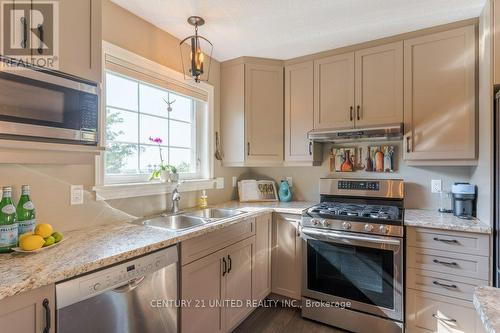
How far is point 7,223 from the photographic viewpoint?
116 cm

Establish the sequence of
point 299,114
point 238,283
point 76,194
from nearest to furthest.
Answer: point 76,194
point 238,283
point 299,114

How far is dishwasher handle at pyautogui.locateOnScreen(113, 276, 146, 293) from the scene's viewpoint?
120 cm

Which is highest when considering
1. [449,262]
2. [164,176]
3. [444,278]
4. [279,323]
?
[164,176]

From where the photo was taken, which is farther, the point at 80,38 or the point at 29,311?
the point at 80,38

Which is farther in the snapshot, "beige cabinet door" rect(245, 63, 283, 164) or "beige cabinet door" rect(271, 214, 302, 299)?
"beige cabinet door" rect(245, 63, 283, 164)

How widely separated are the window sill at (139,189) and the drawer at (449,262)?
178cm

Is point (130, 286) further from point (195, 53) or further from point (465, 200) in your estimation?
point (465, 200)

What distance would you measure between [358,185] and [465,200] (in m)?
0.79

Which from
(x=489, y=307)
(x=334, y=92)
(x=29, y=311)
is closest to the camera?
(x=489, y=307)

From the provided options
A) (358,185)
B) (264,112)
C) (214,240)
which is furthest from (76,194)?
(358,185)

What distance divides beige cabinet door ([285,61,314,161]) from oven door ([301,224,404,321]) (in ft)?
2.68

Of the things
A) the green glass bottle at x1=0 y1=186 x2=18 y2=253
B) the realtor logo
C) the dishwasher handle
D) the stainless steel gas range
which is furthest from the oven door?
the realtor logo

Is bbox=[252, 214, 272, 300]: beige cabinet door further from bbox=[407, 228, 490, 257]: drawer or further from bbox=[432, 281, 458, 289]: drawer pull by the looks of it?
bbox=[432, 281, 458, 289]: drawer pull

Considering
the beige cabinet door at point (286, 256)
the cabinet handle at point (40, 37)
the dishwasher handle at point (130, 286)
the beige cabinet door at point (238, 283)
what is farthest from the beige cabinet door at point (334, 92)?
the cabinet handle at point (40, 37)
